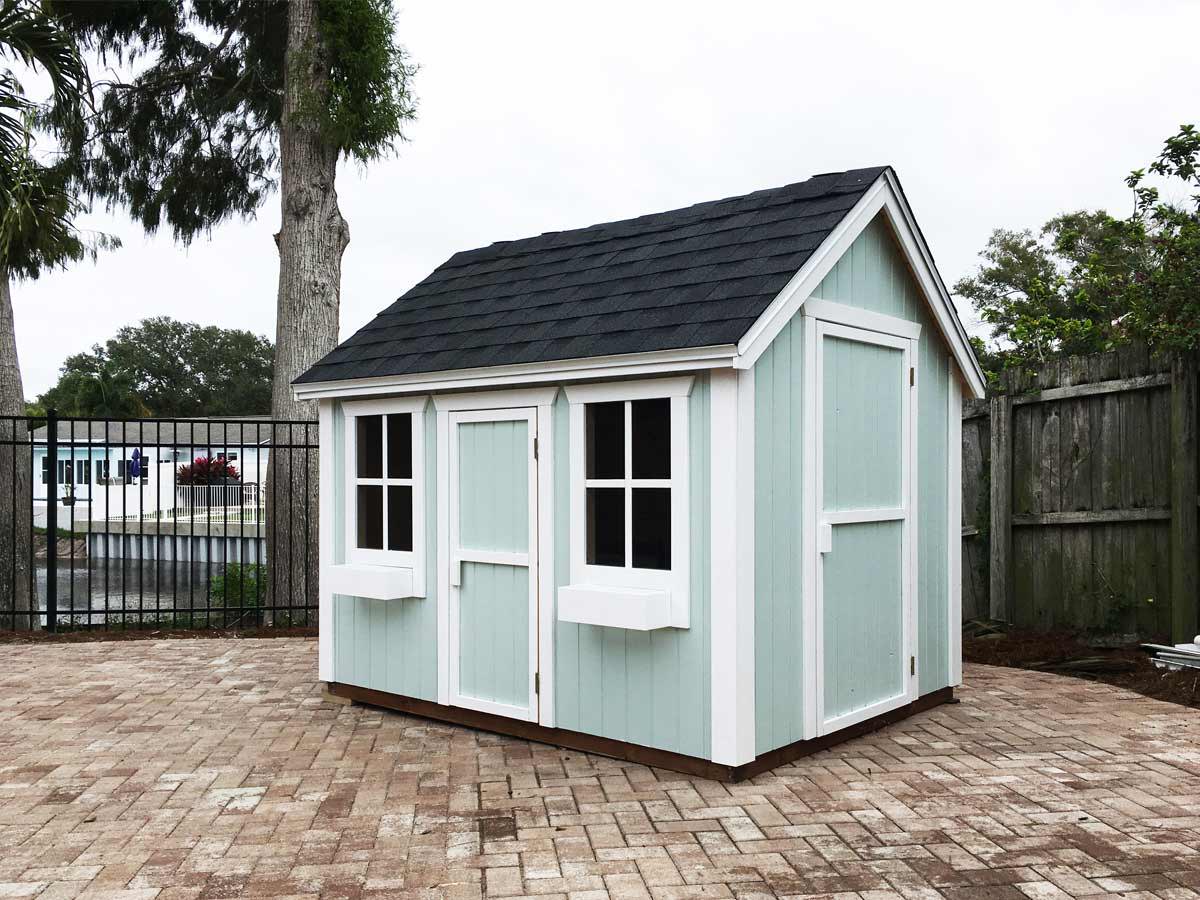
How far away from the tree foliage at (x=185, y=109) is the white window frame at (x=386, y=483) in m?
6.28

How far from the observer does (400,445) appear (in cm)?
607

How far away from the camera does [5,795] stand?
4.55 meters

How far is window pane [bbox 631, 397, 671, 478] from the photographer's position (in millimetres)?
4832

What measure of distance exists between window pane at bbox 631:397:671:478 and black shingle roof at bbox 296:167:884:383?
331mm

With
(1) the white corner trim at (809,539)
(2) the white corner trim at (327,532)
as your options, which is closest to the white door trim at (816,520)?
(1) the white corner trim at (809,539)

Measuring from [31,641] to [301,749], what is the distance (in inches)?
211

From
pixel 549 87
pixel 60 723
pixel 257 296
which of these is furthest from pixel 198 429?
pixel 60 723

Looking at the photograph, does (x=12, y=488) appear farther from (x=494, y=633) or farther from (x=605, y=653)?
(x=605, y=653)

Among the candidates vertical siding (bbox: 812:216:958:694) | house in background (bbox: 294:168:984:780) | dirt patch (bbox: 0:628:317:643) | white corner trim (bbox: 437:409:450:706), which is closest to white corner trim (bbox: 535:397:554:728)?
house in background (bbox: 294:168:984:780)

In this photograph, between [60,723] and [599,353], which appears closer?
[599,353]

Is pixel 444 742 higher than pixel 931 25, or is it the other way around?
Result: pixel 931 25

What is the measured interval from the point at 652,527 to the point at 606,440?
0.52m

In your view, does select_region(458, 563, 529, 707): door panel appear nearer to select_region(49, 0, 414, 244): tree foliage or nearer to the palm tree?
the palm tree

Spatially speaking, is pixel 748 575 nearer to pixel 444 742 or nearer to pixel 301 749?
pixel 444 742
